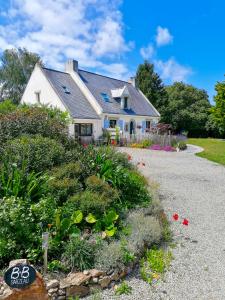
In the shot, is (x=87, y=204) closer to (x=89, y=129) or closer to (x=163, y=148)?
(x=163, y=148)

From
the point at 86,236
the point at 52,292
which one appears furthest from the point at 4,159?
the point at 52,292

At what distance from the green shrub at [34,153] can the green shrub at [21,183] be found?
290 millimetres

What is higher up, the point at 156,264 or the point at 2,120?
the point at 2,120

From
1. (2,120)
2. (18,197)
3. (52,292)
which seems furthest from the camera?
(2,120)

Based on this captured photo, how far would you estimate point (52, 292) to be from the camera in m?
3.21

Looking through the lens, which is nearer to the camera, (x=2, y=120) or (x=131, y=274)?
(x=131, y=274)

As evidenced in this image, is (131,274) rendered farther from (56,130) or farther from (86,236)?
(56,130)

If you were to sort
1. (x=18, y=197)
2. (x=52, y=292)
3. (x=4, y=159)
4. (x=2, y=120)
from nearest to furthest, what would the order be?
(x=52, y=292)
(x=18, y=197)
(x=4, y=159)
(x=2, y=120)

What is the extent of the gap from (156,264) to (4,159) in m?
3.45

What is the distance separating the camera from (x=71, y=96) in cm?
2242

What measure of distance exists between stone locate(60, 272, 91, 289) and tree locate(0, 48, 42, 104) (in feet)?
124

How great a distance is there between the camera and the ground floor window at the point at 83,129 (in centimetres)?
2146

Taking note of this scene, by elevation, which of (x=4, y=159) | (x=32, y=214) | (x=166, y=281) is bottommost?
(x=166, y=281)

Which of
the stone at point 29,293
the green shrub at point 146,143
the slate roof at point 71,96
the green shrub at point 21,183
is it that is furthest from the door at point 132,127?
the stone at point 29,293
